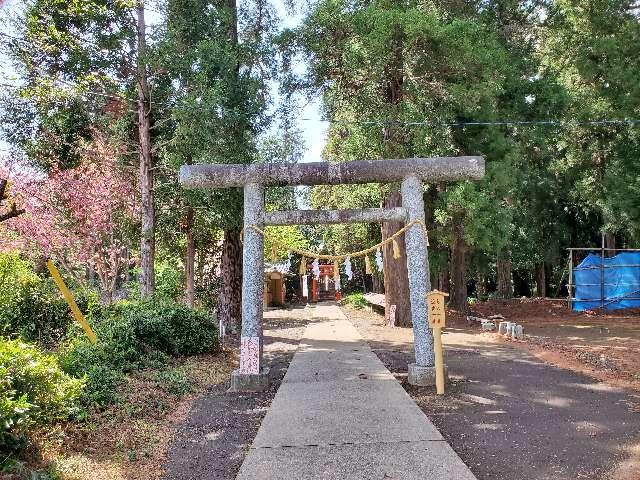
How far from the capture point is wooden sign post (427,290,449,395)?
25.1 ft

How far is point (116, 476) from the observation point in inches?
189

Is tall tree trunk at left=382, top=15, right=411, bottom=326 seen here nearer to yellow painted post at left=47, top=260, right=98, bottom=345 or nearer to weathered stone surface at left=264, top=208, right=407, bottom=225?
weathered stone surface at left=264, top=208, right=407, bottom=225

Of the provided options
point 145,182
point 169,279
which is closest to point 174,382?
point 145,182

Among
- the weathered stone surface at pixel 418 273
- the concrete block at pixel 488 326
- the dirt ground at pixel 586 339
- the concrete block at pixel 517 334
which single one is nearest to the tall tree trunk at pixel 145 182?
the weathered stone surface at pixel 418 273

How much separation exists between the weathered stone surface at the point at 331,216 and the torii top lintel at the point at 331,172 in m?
0.48

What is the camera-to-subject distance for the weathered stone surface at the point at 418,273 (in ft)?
27.0

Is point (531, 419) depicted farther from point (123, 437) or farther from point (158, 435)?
point (123, 437)

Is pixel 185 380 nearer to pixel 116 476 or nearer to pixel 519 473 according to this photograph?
pixel 116 476

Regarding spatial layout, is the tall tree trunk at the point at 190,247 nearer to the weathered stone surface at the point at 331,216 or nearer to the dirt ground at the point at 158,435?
the dirt ground at the point at 158,435

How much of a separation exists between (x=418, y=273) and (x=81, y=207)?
9887 mm

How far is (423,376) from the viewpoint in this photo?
8.12m

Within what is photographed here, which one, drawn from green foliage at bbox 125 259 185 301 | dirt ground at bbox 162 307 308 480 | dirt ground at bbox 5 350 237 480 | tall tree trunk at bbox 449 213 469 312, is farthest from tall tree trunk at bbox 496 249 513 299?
dirt ground at bbox 5 350 237 480

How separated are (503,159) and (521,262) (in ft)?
49.0

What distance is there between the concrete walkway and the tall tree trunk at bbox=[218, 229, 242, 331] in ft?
20.3
